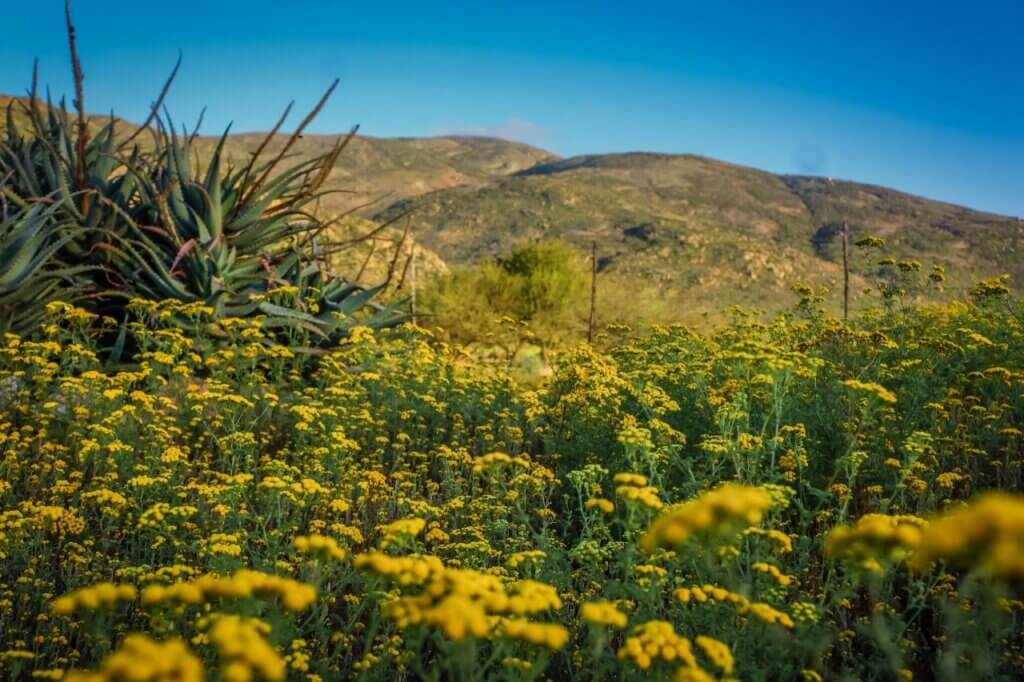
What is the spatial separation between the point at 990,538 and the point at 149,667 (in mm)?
1449

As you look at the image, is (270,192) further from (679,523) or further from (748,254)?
(748,254)

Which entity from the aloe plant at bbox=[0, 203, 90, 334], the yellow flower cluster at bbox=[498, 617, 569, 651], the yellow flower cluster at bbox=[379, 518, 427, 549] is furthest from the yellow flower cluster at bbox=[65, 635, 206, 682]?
the aloe plant at bbox=[0, 203, 90, 334]

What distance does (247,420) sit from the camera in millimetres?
6293

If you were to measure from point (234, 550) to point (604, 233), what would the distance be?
54.3m

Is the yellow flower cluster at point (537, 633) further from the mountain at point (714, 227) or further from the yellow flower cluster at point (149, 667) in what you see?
the mountain at point (714, 227)

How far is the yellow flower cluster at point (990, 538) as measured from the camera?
109 centimetres

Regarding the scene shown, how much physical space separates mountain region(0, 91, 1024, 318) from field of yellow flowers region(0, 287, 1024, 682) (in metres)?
2.27

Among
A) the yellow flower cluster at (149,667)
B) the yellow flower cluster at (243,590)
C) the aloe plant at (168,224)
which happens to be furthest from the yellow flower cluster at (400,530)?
the aloe plant at (168,224)

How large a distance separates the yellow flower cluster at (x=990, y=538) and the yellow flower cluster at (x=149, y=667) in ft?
4.34

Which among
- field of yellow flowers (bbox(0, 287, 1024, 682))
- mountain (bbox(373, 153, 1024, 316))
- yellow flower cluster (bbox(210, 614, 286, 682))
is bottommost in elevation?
field of yellow flowers (bbox(0, 287, 1024, 682))

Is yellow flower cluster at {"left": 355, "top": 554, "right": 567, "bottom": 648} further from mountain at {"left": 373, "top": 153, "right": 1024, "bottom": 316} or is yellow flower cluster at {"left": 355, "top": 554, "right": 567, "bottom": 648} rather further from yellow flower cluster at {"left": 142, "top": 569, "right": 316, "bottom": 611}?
mountain at {"left": 373, "top": 153, "right": 1024, "bottom": 316}

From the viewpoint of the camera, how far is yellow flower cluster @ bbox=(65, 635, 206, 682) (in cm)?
130

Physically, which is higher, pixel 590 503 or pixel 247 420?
pixel 590 503

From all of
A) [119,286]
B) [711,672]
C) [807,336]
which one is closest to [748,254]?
[807,336]
